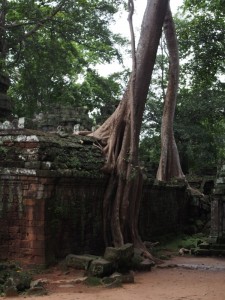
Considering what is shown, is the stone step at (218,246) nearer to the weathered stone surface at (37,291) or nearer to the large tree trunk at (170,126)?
the large tree trunk at (170,126)

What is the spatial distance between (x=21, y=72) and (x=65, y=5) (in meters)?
3.72

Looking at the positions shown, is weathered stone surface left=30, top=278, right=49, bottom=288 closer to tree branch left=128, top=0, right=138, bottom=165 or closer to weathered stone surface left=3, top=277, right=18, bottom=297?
weathered stone surface left=3, top=277, right=18, bottom=297

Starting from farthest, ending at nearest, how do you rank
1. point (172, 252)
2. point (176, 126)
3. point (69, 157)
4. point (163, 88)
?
1. point (163, 88)
2. point (176, 126)
3. point (172, 252)
4. point (69, 157)

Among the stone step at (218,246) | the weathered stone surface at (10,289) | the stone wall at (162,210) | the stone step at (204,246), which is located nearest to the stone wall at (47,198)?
the weathered stone surface at (10,289)

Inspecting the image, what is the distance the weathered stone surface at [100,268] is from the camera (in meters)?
6.98

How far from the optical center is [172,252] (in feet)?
38.2

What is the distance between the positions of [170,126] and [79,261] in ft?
29.4

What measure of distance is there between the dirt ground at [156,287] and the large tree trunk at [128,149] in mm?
1227

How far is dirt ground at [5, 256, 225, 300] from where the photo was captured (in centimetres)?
614

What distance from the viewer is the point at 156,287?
22.7ft

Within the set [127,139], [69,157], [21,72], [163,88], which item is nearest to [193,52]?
[163,88]

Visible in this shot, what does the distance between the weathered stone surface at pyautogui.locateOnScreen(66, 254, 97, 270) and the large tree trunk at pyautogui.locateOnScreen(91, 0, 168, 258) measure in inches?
63.9

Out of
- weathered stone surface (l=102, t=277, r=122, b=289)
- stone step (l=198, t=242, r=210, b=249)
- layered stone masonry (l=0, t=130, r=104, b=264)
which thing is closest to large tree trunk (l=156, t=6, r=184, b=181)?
stone step (l=198, t=242, r=210, b=249)

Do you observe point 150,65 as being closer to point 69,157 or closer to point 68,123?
point 69,157
